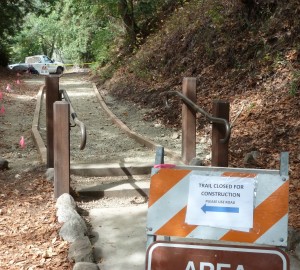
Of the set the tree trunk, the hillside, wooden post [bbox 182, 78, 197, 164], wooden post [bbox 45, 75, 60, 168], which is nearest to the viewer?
wooden post [bbox 45, 75, 60, 168]

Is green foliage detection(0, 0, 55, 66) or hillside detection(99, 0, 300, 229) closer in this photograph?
hillside detection(99, 0, 300, 229)

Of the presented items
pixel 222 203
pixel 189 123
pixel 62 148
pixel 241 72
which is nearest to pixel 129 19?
pixel 241 72

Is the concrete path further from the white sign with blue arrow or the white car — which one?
the white car

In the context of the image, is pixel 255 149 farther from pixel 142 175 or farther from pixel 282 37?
pixel 282 37

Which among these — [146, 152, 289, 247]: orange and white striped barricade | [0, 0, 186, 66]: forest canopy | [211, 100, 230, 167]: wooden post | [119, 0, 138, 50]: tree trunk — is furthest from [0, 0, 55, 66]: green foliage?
[146, 152, 289, 247]: orange and white striped barricade

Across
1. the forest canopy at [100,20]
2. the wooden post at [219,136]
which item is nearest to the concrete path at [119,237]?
the wooden post at [219,136]

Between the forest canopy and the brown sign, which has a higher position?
the forest canopy

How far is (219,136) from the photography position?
5914 millimetres

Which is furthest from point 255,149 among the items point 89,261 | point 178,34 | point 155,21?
point 155,21

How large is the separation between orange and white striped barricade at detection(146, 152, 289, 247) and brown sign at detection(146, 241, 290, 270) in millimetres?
60

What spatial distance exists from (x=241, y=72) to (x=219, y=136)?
4364 millimetres

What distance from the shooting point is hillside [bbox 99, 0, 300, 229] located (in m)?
7.23

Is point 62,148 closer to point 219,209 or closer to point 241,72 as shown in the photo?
point 219,209

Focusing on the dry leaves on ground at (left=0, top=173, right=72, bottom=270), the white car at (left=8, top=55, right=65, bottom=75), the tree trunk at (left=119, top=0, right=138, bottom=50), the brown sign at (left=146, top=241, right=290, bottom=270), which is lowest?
the dry leaves on ground at (left=0, top=173, right=72, bottom=270)
